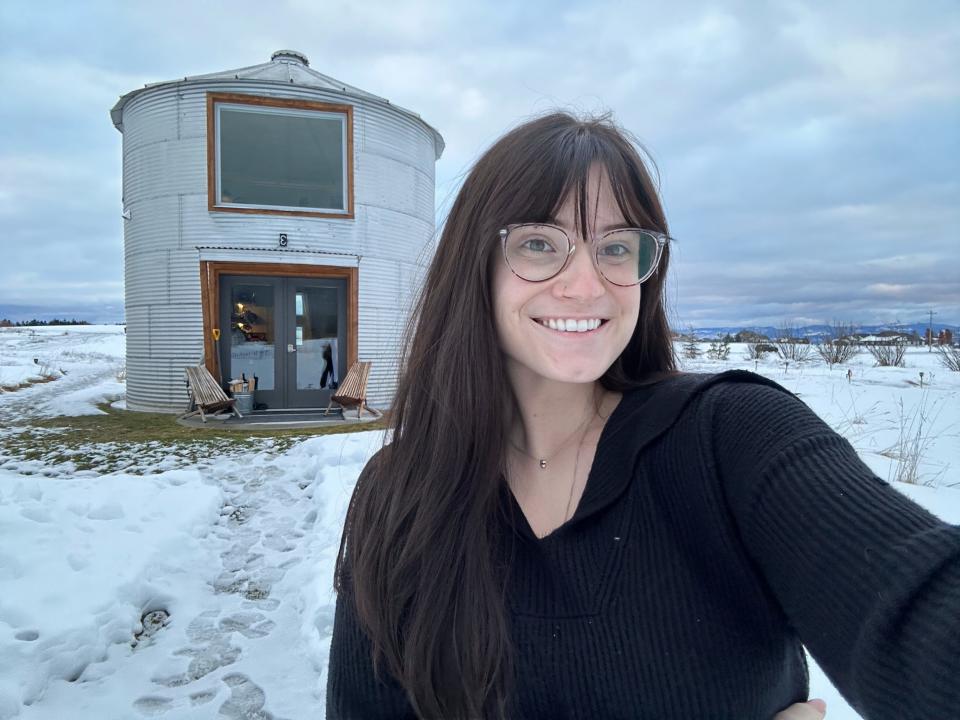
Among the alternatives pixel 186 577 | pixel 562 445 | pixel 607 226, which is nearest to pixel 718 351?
pixel 186 577

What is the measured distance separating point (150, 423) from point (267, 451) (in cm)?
356

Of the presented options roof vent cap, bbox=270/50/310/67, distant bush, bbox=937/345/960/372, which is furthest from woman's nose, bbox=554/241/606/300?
distant bush, bbox=937/345/960/372

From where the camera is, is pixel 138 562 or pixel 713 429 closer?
pixel 713 429

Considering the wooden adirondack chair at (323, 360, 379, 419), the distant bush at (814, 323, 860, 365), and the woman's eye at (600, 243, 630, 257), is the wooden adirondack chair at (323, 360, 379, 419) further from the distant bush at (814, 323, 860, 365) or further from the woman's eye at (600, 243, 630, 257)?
the distant bush at (814, 323, 860, 365)

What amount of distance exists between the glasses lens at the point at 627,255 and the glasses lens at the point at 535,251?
100mm

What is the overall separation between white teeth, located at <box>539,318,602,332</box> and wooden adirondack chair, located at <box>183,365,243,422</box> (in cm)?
948

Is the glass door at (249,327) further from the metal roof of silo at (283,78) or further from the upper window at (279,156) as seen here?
the metal roof of silo at (283,78)

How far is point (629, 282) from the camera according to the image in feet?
4.60

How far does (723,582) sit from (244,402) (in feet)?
33.6

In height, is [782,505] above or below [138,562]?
above

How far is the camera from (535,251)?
1.39m

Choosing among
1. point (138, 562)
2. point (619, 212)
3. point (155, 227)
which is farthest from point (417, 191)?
point (619, 212)

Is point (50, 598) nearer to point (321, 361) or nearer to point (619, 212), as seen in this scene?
point (619, 212)

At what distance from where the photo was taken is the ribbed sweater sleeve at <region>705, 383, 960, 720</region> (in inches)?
31.1
